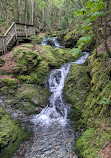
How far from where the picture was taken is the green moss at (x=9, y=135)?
4302 millimetres

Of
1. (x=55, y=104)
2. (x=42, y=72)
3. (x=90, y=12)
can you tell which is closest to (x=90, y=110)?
(x=55, y=104)

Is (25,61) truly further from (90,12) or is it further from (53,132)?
(90,12)

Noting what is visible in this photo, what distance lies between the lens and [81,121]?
18.4 feet

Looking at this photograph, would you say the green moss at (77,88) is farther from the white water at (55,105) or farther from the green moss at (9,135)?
the green moss at (9,135)

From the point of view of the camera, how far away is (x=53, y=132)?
17.7ft

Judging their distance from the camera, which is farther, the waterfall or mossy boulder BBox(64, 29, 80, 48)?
mossy boulder BBox(64, 29, 80, 48)

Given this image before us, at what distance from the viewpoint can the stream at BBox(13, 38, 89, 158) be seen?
4.36 metres

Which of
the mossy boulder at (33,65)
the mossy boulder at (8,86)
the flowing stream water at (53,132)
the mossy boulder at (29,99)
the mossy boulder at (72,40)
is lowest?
the flowing stream water at (53,132)

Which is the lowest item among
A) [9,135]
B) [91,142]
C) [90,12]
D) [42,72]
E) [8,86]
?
[9,135]

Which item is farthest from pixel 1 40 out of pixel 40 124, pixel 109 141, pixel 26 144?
pixel 109 141

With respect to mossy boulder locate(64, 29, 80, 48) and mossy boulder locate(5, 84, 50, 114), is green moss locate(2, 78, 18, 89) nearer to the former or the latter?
mossy boulder locate(5, 84, 50, 114)

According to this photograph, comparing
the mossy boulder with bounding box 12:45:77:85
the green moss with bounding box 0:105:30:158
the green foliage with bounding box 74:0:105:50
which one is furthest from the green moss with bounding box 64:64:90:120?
the green foliage with bounding box 74:0:105:50

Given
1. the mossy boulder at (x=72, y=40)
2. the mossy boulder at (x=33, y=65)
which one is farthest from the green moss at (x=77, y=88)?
the mossy boulder at (x=72, y=40)

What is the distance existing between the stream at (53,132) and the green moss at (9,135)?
1.83 ft
